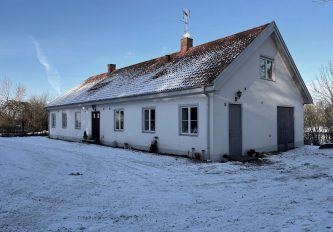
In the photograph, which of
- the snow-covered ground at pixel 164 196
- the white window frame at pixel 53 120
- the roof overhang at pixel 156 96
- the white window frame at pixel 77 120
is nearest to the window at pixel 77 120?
the white window frame at pixel 77 120

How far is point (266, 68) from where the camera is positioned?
55.5ft

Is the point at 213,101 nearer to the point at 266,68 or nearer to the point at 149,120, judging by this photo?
the point at 149,120

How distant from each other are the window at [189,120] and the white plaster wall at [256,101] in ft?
3.63

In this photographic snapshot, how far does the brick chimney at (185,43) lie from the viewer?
20664 millimetres

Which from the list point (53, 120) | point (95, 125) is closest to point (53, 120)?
point (53, 120)

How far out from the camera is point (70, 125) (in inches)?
984

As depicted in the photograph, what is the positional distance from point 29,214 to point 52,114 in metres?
23.6

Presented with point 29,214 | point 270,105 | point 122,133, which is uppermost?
point 270,105

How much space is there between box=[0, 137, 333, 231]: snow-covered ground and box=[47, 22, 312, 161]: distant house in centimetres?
207

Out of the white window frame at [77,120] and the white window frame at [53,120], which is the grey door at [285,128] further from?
the white window frame at [53,120]

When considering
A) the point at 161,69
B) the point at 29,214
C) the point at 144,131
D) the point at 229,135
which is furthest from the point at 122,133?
the point at 29,214

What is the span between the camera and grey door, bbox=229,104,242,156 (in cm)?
1434

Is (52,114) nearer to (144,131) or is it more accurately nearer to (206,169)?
(144,131)

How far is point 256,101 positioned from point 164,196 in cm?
949
